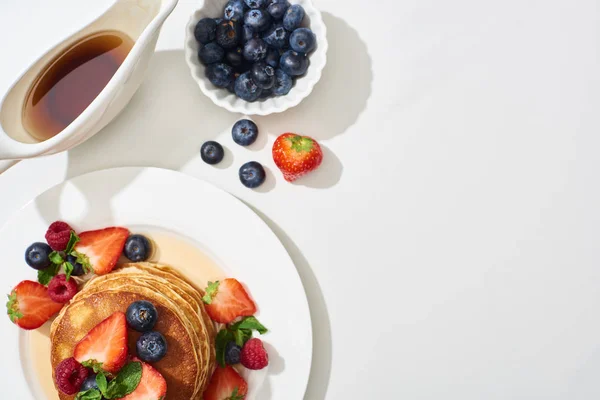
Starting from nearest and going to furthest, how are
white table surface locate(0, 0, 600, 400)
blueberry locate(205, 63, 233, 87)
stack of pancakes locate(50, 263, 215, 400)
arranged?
1. stack of pancakes locate(50, 263, 215, 400)
2. blueberry locate(205, 63, 233, 87)
3. white table surface locate(0, 0, 600, 400)

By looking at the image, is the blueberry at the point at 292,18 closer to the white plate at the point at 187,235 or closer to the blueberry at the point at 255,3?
the blueberry at the point at 255,3

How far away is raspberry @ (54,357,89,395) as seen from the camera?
123cm

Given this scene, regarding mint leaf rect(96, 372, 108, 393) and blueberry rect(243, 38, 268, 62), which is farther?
blueberry rect(243, 38, 268, 62)

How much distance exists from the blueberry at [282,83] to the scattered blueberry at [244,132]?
116 millimetres

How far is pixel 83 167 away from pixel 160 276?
1.25 feet

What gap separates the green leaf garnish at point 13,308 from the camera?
141cm

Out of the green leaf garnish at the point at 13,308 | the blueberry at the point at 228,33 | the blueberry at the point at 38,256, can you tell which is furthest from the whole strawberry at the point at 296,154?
the green leaf garnish at the point at 13,308

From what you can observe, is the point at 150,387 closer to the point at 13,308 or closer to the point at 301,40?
the point at 13,308

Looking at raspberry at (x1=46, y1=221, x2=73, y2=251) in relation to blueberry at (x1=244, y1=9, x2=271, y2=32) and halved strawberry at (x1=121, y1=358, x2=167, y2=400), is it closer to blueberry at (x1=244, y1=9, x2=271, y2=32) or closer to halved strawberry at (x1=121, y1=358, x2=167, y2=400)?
halved strawberry at (x1=121, y1=358, x2=167, y2=400)

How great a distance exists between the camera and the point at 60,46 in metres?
1.30

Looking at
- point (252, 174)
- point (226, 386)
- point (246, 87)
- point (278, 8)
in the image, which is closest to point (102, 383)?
point (226, 386)

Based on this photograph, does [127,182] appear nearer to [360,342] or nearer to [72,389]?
[72,389]

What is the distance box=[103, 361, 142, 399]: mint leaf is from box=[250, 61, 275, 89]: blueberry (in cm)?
71

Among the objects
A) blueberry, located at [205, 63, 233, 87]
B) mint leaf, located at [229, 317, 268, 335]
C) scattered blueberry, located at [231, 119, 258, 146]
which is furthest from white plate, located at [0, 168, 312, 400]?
blueberry, located at [205, 63, 233, 87]
